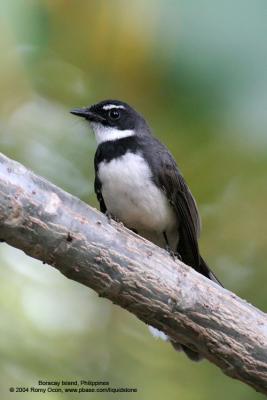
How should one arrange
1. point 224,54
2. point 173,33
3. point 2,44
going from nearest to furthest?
point 224,54 < point 173,33 < point 2,44

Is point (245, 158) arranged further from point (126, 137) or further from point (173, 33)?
point (126, 137)

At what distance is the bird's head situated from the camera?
450 cm

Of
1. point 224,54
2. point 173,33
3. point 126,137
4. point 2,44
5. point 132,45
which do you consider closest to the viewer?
point 224,54

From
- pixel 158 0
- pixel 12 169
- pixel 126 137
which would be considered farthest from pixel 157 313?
pixel 126 137

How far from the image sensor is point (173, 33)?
3.02 m

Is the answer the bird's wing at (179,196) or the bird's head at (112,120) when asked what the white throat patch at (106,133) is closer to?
the bird's head at (112,120)

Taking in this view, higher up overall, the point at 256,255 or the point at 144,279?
the point at 256,255

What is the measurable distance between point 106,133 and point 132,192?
2.00 ft

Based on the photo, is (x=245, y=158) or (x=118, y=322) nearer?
(x=245, y=158)

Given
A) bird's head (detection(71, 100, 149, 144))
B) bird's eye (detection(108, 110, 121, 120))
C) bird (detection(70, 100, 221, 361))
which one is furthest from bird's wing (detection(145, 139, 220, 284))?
bird's eye (detection(108, 110, 121, 120))

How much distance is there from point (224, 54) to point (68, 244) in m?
1.01

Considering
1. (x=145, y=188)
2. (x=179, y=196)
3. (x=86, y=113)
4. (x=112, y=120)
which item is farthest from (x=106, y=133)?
(x=179, y=196)

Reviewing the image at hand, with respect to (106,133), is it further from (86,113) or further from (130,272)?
(130,272)

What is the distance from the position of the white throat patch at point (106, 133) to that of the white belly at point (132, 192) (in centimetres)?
31
